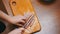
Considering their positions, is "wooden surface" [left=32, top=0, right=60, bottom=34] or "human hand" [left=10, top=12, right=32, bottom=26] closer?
"human hand" [left=10, top=12, right=32, bottom=26]

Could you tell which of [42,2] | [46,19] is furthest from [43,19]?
[42,2]

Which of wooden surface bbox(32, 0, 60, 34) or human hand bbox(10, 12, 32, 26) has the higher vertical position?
human hand bbox(10, 12, 32, 26)

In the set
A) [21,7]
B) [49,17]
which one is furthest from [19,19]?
[49,17]

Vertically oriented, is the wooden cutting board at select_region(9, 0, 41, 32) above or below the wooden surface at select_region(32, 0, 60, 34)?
above

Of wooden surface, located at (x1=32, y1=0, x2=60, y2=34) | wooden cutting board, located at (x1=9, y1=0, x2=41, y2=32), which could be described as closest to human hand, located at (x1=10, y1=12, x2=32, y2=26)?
wooden cutting board, located at (x1=9, y1=0, x2=41, y2=32)

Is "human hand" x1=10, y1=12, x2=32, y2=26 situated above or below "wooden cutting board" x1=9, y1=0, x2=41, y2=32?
below

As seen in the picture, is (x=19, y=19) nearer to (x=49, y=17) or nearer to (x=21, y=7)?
(x=21, y=7)

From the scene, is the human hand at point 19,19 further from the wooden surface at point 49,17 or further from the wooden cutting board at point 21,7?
the wooden surface at point 49,17

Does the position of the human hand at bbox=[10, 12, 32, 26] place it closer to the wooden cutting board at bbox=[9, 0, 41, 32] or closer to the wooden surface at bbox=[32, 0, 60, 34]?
the wooden cutting board at bbox=[9, 0, 41, 32]

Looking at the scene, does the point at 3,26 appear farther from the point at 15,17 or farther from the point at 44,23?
the point at 44,23

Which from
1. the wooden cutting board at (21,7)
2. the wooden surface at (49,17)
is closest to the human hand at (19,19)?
the wooden cutting board at (21,7)

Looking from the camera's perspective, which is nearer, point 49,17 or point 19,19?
point 19,19

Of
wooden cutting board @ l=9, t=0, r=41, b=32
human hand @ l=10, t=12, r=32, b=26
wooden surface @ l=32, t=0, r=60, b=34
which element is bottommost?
wooden surface @ l=32, t=0, r=60, b=34

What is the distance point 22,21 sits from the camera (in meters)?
0.67
